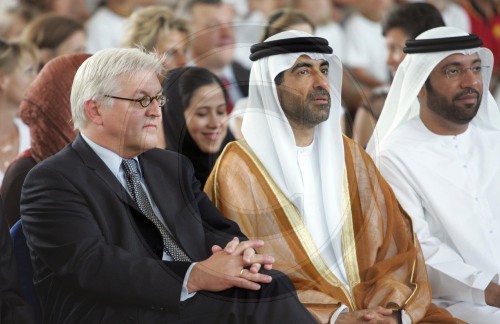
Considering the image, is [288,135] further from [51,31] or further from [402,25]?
[51,31]

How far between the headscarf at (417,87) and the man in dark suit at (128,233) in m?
0.92

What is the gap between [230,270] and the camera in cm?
276

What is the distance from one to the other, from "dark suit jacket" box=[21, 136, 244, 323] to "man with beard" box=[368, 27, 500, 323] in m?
0.88

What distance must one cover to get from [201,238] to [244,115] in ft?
1.51

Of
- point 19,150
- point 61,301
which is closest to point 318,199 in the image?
point 61,301

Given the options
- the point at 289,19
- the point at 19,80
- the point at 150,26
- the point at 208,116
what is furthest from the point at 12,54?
the point at 208,116

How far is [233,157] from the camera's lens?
3141 millimetres

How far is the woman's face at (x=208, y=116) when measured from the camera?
3.38 meters

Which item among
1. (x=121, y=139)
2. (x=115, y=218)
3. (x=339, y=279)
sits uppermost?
(x=121, y=139)

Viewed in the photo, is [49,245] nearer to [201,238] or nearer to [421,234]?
[201,238]

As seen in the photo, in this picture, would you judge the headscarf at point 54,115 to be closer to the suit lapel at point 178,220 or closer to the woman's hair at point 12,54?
the suit lapel at point 178,220

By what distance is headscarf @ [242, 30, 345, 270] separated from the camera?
3.07 meters

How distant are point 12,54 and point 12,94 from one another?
0.86 ft

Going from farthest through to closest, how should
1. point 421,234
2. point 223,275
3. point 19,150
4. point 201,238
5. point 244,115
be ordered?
1. point 19,150
2. point 421,234
3. point 244,115
4. point 201,238
5. point 223,275
